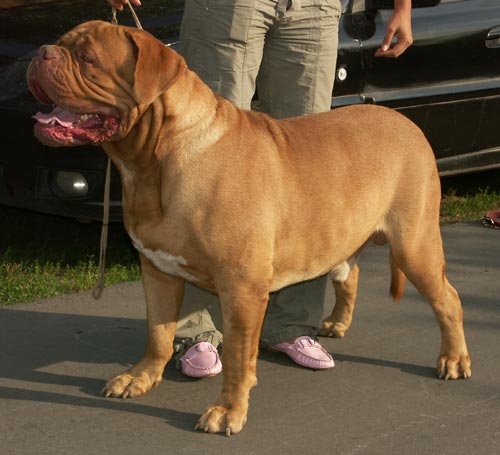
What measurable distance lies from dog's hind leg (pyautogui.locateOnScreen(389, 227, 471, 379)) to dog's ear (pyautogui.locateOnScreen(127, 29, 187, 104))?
→ 1381mm

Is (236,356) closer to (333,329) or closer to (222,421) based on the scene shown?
(222,421)

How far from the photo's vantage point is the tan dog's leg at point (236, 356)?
4.10 meters

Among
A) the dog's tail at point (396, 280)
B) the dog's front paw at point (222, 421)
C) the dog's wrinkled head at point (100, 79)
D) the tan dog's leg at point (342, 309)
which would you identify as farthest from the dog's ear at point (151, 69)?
the tan dog's leg at point (342, 309)

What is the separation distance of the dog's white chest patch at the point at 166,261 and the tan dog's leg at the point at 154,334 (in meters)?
0.21

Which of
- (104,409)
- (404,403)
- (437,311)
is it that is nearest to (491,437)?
(404,403)

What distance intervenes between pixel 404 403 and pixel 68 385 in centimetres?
146

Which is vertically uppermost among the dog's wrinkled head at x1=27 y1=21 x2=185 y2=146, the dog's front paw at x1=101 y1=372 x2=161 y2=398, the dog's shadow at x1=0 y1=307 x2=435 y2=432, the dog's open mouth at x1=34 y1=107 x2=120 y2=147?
the dog's wrinkled head at x1=27 y1=21 x2=185 y2=146

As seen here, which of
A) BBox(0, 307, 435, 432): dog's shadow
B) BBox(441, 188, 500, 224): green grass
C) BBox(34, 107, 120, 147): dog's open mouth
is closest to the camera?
BBox(34, 107, 120, 147): dog's open mouth

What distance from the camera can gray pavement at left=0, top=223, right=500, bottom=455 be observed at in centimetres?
414

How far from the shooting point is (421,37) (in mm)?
6582

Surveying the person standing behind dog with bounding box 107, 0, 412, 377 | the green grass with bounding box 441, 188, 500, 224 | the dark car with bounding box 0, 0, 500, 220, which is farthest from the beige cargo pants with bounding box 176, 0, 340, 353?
the green grass with bounding box 441, 188, 500, 224

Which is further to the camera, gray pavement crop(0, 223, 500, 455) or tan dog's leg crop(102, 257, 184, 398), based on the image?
tan dog's leg crop(102, 257, 184, 398)

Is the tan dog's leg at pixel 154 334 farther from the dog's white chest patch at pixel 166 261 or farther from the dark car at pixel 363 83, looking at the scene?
the dark car at pixel 363 83

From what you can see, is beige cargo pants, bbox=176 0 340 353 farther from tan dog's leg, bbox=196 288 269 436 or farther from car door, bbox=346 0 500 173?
car door, bbox=346 0 500 173
